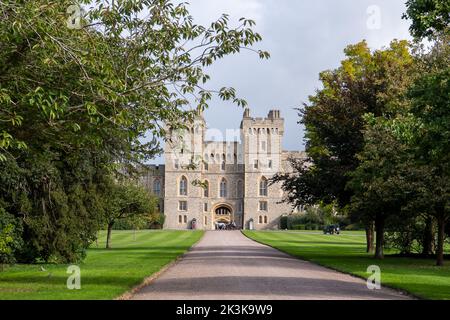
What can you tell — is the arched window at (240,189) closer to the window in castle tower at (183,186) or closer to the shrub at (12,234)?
the window in castle tower at (183,186)

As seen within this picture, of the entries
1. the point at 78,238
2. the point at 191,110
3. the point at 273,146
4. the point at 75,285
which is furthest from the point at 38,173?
the point at 273,146

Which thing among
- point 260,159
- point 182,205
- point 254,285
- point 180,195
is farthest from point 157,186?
point 254,285

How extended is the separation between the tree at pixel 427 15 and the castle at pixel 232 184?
7984 cm

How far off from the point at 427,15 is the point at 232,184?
3384 inches

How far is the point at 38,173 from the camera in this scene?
72.2 ft

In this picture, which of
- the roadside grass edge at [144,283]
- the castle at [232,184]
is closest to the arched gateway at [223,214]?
the castle at [232,184]

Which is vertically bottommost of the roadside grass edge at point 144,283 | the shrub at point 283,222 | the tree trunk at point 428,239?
the roadside grass edge at point 144,283

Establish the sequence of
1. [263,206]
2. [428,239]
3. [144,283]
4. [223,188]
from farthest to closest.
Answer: [223,188] < [263,206] < [428,239] < [144,283]

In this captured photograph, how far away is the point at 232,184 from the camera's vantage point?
99.5m

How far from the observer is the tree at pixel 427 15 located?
539 inches

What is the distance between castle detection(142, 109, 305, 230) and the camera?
96062 millimetres

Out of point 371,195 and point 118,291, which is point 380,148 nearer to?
point 371,195

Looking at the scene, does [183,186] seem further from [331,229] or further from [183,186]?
[331,229]

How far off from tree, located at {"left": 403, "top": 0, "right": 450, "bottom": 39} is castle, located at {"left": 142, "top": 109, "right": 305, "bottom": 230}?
262 ft
